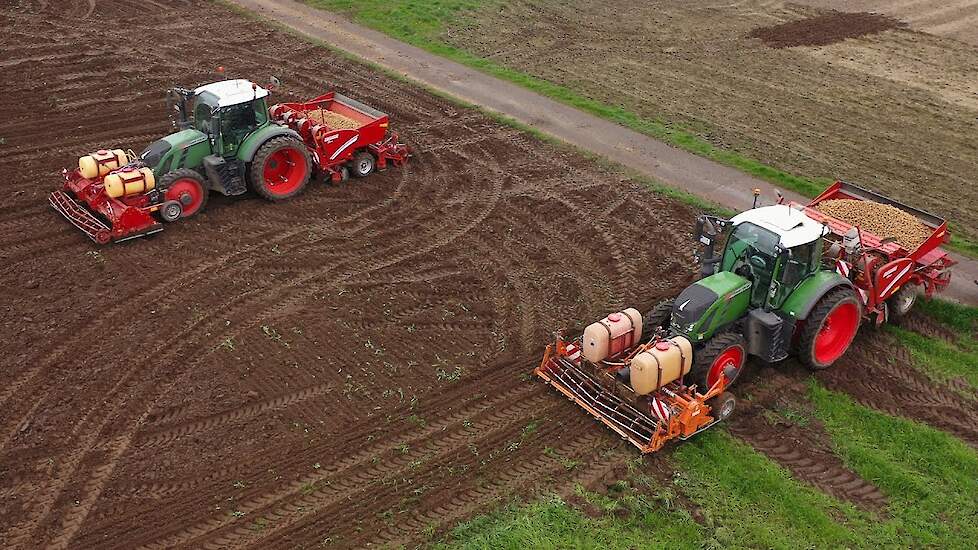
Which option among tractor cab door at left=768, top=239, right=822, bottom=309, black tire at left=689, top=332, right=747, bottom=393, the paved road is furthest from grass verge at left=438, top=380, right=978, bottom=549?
the paved road

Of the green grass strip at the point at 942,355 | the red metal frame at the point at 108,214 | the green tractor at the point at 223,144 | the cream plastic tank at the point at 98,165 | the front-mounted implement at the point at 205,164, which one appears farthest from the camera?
the green tractor at the point at 223,144

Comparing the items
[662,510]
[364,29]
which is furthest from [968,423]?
[364,29]

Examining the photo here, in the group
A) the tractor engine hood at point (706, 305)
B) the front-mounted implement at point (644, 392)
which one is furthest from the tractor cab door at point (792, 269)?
the front-mounted implement at point (644, 392)

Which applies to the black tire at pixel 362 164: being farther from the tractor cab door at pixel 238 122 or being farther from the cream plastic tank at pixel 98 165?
the cream plastic tank at pixel 98 165

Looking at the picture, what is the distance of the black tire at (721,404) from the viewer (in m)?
11.7

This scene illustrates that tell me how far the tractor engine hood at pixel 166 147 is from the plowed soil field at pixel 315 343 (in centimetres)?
127

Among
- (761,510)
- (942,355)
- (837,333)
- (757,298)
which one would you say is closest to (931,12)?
(942,355)

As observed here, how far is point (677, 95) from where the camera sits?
24141 millimetres

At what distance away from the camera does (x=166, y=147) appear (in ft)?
53.3

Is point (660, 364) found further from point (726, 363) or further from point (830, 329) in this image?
point (830, 329)

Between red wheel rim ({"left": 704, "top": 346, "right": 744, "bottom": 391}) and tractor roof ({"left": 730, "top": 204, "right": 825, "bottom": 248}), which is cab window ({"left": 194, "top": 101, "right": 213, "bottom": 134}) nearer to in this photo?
tractor roof ({"left": 730, "top": 204, "right": 825, "bottom": 248})

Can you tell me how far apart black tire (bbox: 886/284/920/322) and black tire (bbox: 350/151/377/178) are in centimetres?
1039

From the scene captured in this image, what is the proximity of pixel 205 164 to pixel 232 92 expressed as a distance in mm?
1444

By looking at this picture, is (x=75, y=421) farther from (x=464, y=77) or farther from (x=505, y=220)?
(x=464, y=77)
